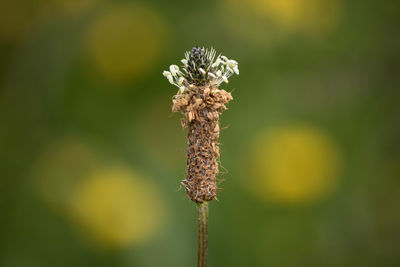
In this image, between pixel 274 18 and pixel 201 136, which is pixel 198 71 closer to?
pixel 201 136

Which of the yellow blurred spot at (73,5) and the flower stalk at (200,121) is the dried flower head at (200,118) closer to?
the flower stalk at (200,121)

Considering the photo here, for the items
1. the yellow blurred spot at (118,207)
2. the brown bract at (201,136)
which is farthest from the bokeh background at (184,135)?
the brown bract at (201,136)

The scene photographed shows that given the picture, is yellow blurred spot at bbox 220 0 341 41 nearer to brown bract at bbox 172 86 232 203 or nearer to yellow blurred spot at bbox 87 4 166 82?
yellow blurred spot at bbox 87 4 166 82

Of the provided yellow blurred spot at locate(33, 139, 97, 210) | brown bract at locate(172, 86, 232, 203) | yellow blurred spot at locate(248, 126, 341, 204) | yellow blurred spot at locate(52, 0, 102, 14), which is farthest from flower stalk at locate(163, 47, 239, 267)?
yellow blurred spot at locate(52, 0, 102, 14)

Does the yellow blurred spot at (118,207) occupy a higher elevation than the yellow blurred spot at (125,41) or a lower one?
lower

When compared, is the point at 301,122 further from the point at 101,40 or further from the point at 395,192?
the point at 101,40

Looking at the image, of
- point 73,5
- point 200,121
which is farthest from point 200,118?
point 73,5
